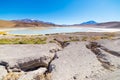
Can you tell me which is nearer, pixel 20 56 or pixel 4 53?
pixel 20 56

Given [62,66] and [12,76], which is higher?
[62,66]

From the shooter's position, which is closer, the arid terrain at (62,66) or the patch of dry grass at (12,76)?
the arid terrain at (62,66)

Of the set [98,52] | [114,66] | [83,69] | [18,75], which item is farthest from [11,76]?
[98,52]

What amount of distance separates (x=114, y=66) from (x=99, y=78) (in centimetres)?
142

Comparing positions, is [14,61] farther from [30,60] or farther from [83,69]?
[83,69]

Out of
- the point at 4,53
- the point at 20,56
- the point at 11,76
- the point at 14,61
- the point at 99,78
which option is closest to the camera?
the point at 99,78

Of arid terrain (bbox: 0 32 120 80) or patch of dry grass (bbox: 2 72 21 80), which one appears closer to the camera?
arid terrain (bbox: 0 32 120 80)

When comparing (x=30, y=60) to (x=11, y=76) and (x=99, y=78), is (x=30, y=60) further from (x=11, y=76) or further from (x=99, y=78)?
(x=99, y=78)

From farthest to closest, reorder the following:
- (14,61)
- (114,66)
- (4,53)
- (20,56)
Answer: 1. (4,53)
2. (20,56)
3. (14,61)
4. (114,66)

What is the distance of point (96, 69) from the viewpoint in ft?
20.0

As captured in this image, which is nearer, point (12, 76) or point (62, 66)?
point (12, 76)

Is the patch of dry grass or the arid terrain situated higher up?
the arid terrain

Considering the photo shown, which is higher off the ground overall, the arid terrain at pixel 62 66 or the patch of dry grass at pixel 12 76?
the arid terrain at pixel 62 66

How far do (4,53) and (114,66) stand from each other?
4.81 meters
